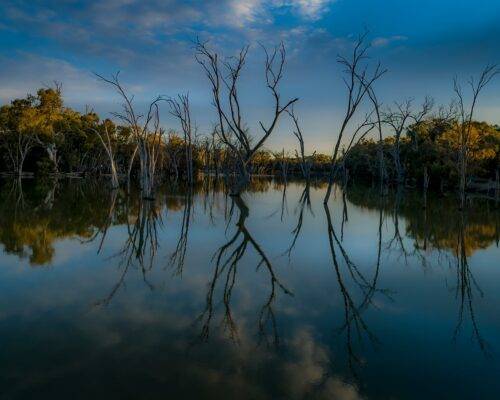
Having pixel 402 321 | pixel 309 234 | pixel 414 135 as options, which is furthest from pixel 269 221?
pixel 414 135

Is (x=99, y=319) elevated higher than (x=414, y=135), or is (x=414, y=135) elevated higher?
(x=414, y=135)

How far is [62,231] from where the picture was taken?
1162 centimetres

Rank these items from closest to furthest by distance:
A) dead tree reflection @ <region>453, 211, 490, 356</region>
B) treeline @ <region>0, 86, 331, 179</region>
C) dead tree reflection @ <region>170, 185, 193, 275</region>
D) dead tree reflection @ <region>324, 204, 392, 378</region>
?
dead tree reflection @ <region>324, 204, 392, 378</region>, dead tree reflection @ <region>453, 211, 490, 356</region>, dead tree reflection @ <region>170, 185, 193, 275</region>, treeline @ <region>0, 86, 331, 179</region>

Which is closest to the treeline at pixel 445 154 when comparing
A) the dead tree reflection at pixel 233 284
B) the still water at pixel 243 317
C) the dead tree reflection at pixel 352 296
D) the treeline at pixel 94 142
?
the treeline at pixel 94 142

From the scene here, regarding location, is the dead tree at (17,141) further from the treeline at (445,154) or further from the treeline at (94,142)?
the treeline at (445,154)

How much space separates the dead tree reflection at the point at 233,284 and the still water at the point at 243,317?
0.04 metres

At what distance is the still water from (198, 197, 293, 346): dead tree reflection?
4 cm

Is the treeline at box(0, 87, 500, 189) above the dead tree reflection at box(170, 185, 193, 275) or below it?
above

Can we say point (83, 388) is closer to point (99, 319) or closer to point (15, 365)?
point (15, 365)

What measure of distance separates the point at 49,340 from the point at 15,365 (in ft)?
1.99

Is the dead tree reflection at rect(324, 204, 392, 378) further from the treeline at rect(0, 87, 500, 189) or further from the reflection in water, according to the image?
the treeline at rect(0, 87, 500, 189)

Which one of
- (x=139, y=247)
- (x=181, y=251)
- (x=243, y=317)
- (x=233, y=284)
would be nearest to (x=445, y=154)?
(x=181, y=251)

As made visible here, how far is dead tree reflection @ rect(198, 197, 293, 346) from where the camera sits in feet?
16.9

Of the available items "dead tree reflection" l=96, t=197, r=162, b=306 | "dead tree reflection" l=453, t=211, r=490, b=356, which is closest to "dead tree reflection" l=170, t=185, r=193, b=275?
"dead tree reflection" l=96, t=197, r=162, b=306
